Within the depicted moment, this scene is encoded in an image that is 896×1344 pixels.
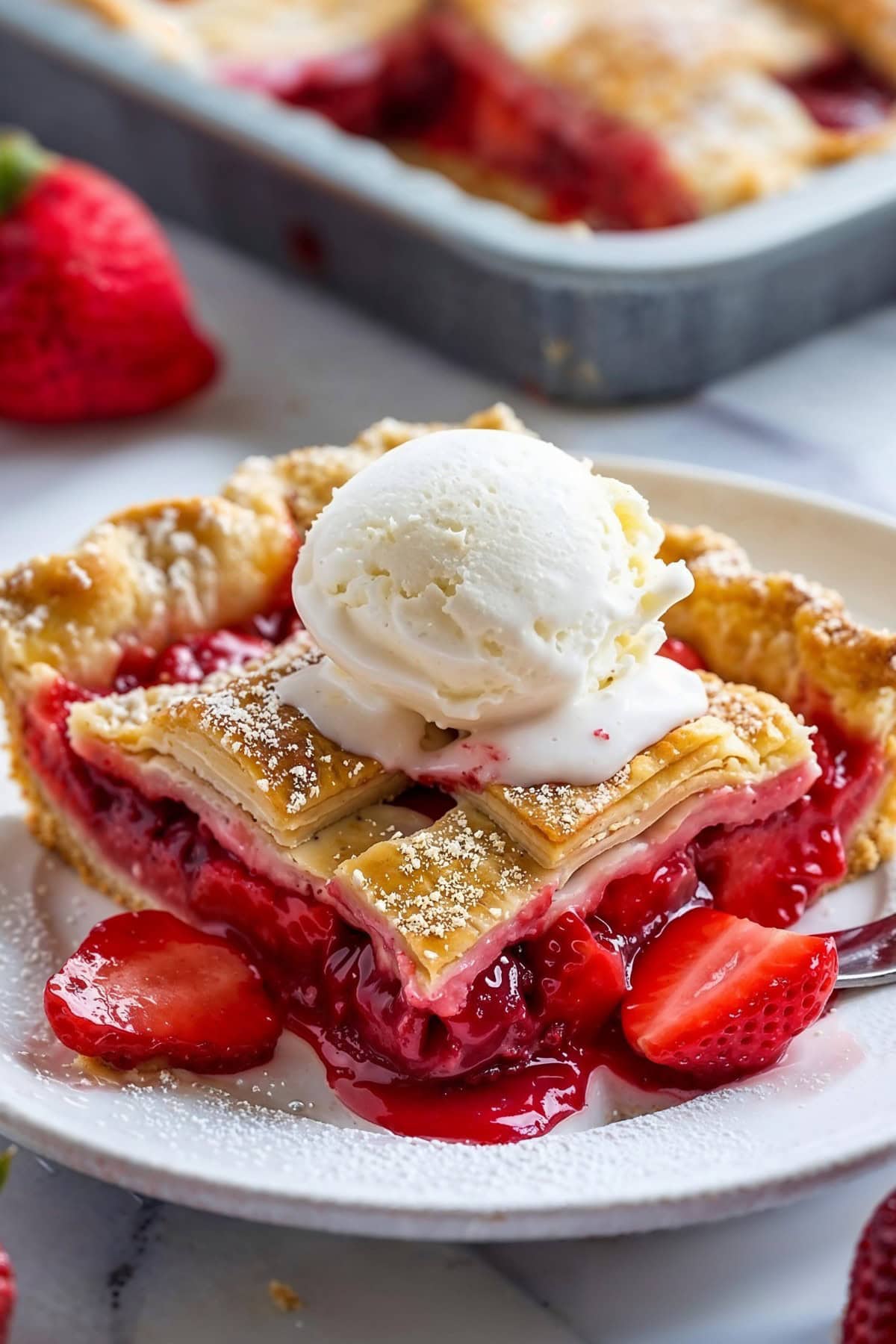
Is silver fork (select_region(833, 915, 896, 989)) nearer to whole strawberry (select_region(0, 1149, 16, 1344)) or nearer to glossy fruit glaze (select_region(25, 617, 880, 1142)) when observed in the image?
glossy fruit glaze (select_region(25, 617, 880, 1142))

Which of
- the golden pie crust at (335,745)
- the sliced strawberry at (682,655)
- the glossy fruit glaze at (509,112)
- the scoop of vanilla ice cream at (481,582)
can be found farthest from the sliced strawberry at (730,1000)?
the glossy fruit glaze at (509,112)

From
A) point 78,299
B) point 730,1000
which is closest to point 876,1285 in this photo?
point 730,1000

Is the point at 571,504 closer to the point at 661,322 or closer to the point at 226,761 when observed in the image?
the point at 226,761

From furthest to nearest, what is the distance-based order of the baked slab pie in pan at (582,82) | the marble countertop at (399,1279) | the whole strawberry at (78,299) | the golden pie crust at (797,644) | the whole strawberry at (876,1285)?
the baked slab pie in pan at (582,82) < the whole strawberry at (78,299) < the golden pie crust at (797,644) < the marble countertop at (399,1279) < the whole strawberry at (876,1285)

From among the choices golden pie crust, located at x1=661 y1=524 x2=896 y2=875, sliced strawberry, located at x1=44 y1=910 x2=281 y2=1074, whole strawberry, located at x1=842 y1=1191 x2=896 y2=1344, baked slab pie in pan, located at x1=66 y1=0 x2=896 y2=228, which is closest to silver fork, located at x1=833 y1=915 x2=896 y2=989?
golden pie crust, located at x1=661 y1=524 x2=896 y2=875

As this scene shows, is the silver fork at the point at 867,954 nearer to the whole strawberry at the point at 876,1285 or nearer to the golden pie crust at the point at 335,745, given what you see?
the golden pie crust at the point at 335,745

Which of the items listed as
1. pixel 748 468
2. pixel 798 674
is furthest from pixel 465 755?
pixel 748 468
